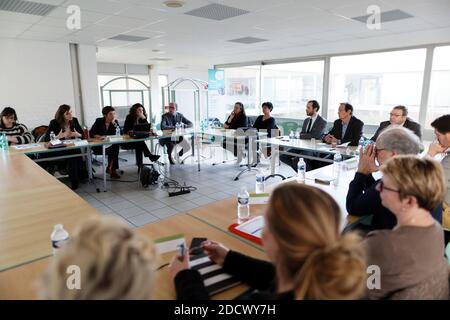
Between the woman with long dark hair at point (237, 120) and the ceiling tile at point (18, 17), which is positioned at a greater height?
the ceiling tile at point (18, 17)

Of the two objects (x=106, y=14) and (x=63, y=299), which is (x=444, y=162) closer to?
(x=63, y=299)

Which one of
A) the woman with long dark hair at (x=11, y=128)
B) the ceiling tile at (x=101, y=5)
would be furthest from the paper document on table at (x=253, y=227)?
the woman with long dark hair at (x=11, y=128)

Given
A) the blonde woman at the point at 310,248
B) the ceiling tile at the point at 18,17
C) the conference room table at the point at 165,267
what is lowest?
the conference room table at the point at 165,267

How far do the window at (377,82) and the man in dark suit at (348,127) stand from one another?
1.80 m

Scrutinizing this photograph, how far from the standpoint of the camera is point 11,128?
4891mm

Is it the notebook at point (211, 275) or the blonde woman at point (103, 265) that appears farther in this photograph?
the notebook at point (211, 275)

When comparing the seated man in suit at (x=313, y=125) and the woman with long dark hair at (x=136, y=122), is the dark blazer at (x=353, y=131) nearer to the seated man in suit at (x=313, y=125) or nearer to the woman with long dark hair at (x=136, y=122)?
the seated man in suit at (x=313, y=125)

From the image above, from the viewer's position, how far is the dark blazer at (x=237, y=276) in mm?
1154

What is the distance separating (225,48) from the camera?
7.20 meters

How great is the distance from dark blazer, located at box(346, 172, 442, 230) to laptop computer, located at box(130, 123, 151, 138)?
4.06 m

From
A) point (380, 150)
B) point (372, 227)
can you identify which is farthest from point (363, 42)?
point (372, 227)

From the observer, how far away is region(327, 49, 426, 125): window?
5809 mm

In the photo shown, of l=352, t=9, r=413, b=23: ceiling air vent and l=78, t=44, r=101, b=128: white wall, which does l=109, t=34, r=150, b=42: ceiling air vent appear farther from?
l=352, t=9, r=413, b=23: ceiling air vent

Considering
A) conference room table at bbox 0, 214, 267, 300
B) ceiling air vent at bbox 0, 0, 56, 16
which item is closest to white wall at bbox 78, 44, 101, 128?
ceiling air vent at bbox 0, 0, 56, 16
